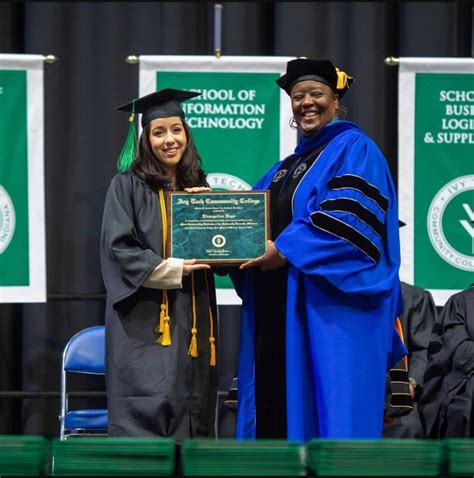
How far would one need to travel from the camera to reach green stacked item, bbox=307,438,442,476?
1.95 m

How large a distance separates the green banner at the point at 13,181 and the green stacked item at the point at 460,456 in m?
3.89

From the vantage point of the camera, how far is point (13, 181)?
220 inches

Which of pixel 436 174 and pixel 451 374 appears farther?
pixel 436 174

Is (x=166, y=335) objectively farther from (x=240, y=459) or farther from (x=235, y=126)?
(x=240, y=459)

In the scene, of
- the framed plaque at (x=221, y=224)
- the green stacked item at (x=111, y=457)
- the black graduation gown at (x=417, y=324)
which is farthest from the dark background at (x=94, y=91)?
the green stacked item at (x=111, y=457)

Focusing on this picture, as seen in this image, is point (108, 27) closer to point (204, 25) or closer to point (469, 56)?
point (204, 25)

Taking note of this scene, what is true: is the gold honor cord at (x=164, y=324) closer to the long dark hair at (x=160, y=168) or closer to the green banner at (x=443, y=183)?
the long dark hair at (x=160, y=168)

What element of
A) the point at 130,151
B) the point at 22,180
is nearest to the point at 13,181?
the point at 22,180

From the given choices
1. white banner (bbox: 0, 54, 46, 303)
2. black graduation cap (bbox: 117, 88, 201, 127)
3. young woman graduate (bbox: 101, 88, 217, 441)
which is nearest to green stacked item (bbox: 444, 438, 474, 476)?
young woman graduate (bbox: 101, 88, 217, 441)

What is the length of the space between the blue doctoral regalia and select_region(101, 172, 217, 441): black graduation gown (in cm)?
46

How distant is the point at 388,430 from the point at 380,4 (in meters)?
2.64

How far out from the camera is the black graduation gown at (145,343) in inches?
166

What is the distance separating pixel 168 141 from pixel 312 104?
0.64m

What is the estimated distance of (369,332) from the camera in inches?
158
